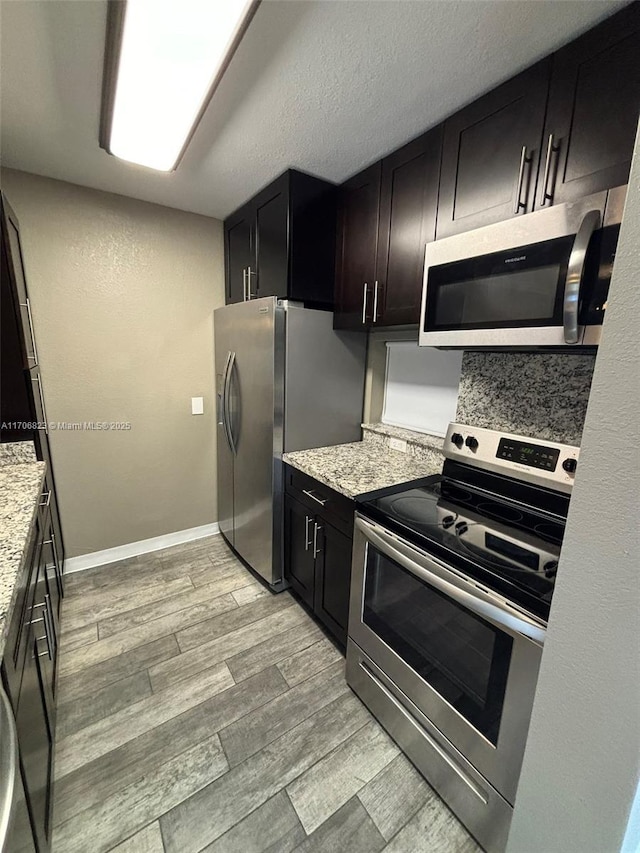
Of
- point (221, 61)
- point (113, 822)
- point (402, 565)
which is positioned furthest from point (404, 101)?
point (113, 822)

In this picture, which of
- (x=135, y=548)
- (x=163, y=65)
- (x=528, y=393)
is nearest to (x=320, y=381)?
(x=528, y=393)

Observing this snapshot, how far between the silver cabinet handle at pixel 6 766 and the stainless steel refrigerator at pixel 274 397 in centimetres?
142

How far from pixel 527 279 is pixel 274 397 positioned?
128 centimetres

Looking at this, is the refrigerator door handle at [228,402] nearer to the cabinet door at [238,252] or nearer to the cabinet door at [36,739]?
the cabinet door at [238,252]

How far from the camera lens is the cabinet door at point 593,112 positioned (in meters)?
0.95

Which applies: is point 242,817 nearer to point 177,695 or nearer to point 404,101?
point 177,695

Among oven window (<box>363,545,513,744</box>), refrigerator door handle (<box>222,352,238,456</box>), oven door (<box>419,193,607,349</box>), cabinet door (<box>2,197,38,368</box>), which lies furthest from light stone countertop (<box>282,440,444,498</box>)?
cabinet door (<box>2,197,38,368</box>)

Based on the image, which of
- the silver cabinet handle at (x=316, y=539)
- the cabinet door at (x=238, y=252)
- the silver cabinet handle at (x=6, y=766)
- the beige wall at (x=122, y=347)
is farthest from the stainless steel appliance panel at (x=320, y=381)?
the silver cabinet handle at (x=6, y=766)

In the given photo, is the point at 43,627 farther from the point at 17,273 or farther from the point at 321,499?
the point at 17,273

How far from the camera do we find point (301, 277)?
6.36 feet

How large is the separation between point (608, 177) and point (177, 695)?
2492 mm

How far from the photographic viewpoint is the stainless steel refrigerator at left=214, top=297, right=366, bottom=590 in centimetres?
195

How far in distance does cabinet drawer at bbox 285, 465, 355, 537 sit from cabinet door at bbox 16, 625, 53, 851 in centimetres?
114

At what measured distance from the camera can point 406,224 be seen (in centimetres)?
160
